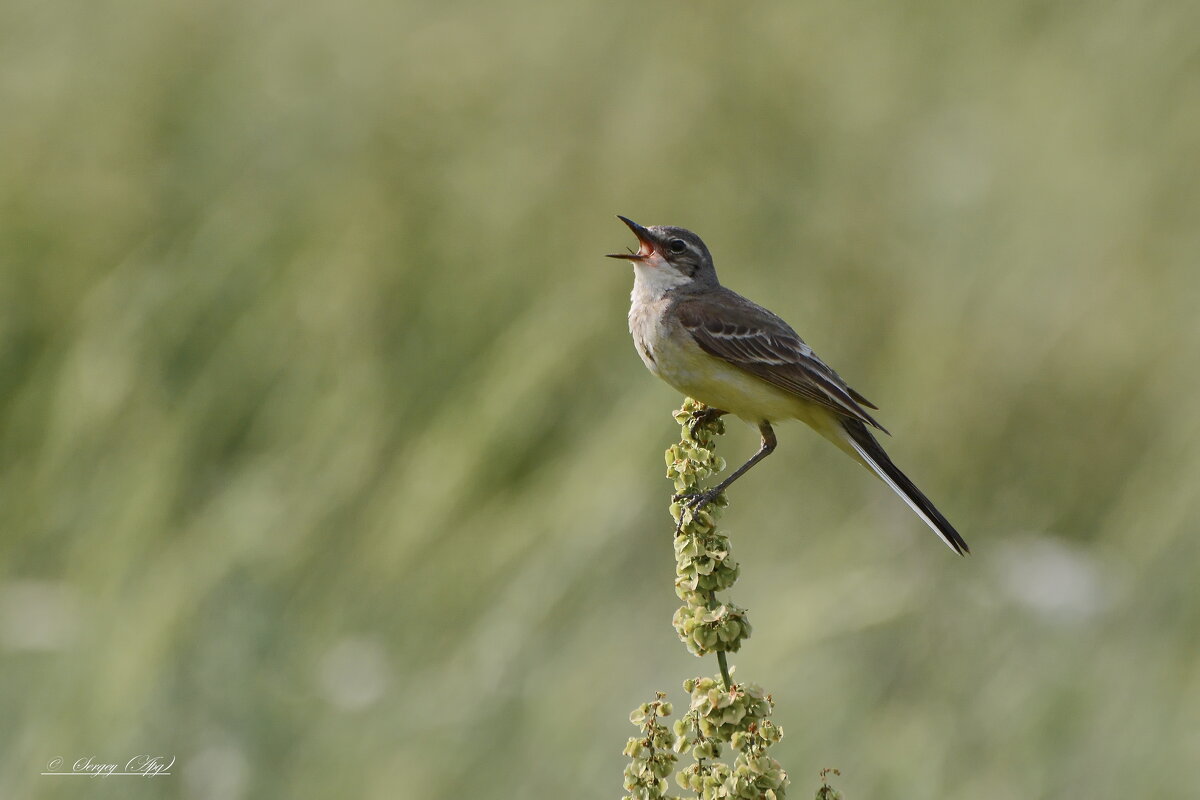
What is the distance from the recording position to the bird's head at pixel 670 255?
521 centimetres

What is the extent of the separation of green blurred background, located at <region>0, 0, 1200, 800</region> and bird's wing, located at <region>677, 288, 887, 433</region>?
16.6 inches

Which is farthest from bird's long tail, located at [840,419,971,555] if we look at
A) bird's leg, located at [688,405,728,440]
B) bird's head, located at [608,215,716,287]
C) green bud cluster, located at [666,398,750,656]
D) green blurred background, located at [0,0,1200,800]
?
green bud cluster, located at [666,398,750,656]

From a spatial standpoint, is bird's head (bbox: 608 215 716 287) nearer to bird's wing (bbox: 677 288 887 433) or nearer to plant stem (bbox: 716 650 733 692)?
bird's wing (bbox: 677 288 887 433)

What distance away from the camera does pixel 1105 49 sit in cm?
888

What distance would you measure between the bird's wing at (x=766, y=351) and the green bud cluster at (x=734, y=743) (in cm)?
248

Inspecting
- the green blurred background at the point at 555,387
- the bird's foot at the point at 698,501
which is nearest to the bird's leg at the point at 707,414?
the green blurred background at the point at 555,387

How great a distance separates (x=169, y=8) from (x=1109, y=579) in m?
6.66

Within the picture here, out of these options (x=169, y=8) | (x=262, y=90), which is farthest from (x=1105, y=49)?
(x=169, y=8)

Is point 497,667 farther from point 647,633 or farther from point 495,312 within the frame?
point 495,312

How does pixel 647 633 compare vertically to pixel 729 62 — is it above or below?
below

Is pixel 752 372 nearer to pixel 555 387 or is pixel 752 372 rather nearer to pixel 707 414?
pixel 707 414

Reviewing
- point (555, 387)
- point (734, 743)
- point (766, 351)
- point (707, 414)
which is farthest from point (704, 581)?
point (555, 387)

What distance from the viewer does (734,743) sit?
1.98 meters

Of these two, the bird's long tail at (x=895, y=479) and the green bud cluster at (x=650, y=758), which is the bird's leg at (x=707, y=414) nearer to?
the bird's long tail at (x=895, y=479)
